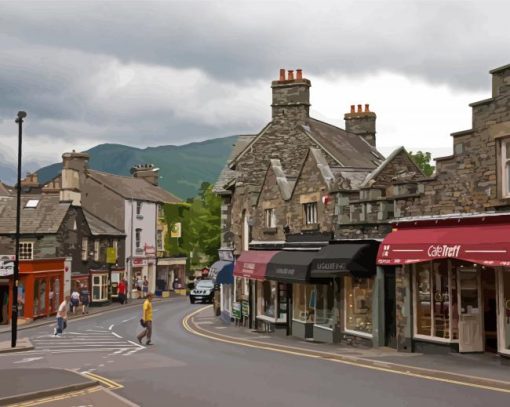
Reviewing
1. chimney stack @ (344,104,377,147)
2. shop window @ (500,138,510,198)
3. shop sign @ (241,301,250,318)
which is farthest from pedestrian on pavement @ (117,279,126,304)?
shop window @ (500,138,510,198)

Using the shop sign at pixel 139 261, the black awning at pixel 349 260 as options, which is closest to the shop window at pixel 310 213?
the black awning at pixel 349 260

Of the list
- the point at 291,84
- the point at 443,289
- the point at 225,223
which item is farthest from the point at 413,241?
the point at 225,223

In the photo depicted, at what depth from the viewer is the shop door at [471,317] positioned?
786 inches

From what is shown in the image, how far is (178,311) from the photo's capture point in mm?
52781

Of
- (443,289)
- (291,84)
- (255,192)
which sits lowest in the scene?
(443,289)

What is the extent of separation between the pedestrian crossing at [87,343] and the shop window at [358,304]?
7.79 metres

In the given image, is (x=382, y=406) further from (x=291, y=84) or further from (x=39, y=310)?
(x=39, y=310)

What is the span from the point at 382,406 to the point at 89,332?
25844 millimetres

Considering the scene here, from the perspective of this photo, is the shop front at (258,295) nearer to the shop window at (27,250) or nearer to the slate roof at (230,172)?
the slate roof at (230,172)

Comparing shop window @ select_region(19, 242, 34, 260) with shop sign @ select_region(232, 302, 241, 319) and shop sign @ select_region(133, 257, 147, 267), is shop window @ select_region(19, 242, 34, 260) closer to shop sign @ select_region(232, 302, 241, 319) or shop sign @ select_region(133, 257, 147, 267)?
shop sign @ select_region(133, 257, 147, 267)

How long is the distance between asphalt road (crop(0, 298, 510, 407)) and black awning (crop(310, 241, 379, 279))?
3.68m

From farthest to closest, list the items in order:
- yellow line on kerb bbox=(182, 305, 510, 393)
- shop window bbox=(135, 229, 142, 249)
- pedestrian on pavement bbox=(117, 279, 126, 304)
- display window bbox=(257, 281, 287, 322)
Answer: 1. shop window bbox=(135, 229, 142, 249)
2. pedestrian on pavement bbox=(117, 279, 126, 304)
3. display window bbox=(257, 281, 287, 322)
4. yellow line on kerb bbox=(182, 305, 510, 393)

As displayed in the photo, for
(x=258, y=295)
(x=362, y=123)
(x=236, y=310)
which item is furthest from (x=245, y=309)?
(x=362, y=123)

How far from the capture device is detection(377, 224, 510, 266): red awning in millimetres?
17625
